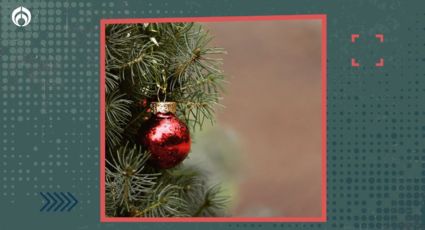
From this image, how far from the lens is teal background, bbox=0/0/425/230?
1.25 metres

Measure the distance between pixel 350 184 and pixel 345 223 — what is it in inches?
3.2

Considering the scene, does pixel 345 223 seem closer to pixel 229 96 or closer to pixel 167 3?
pixel 229 96

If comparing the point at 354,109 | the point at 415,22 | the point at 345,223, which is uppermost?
the point at 415,22

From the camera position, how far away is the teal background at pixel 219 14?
4.10 ft

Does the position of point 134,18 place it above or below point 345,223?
above

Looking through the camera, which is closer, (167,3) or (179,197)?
(167,3)

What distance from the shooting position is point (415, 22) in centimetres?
125

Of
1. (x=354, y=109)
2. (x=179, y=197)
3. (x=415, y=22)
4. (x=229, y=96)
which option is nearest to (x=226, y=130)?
(x=229, y=96)

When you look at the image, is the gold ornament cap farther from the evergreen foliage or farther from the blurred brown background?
the blurred brown background
